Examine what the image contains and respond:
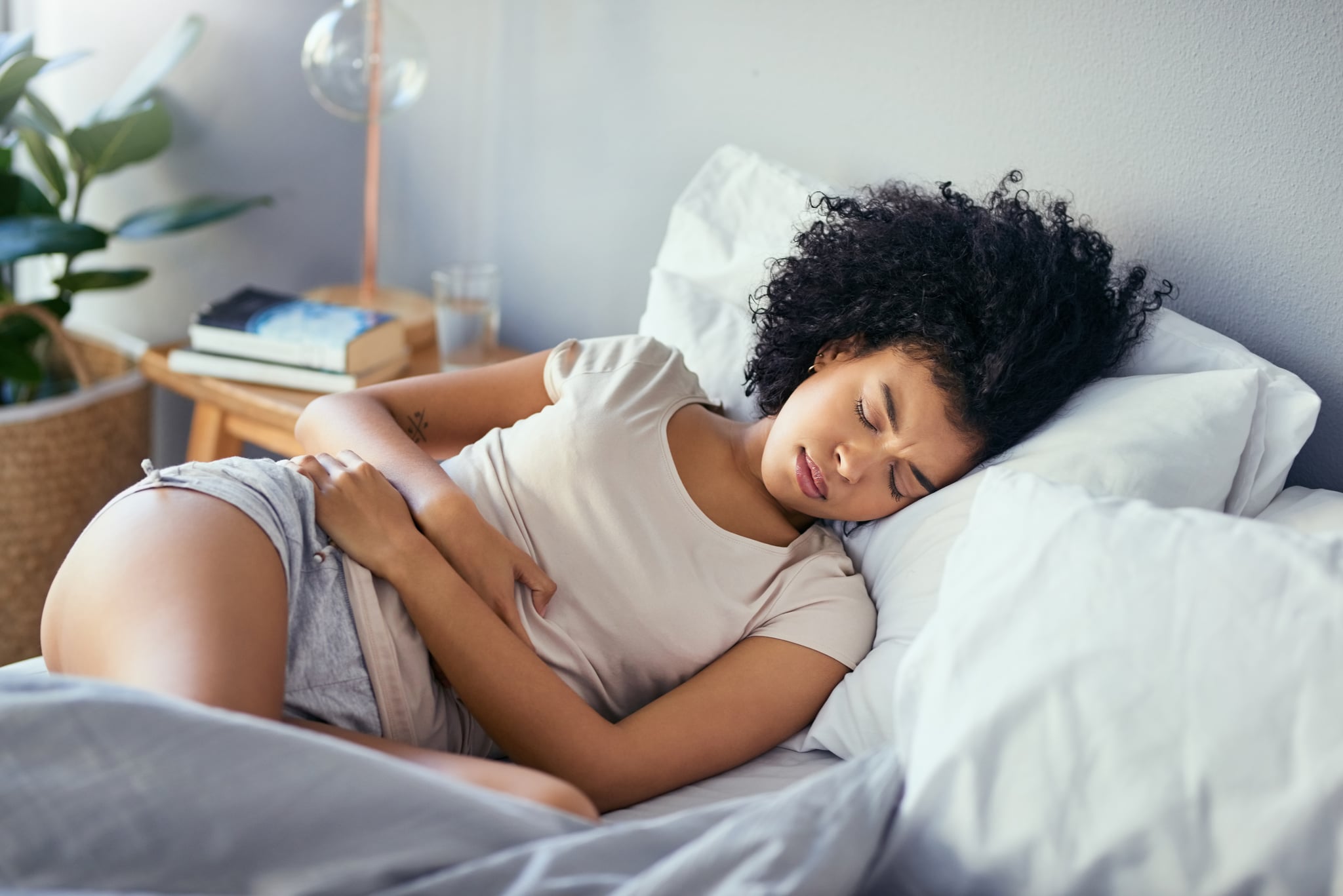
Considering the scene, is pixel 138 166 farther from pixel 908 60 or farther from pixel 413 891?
pixel 413 891

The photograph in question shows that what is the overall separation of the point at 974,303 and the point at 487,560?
539 millimetres

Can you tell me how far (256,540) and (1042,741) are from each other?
64 cm

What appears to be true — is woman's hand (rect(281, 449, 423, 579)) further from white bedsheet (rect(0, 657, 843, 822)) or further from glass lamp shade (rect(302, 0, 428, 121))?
glass lamp shade (rect(302, 0, 428, 121))

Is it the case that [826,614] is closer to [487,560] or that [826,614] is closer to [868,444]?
[868,444]

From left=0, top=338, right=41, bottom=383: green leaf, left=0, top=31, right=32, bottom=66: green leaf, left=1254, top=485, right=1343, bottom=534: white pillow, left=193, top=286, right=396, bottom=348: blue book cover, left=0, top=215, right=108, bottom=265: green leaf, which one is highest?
left=0, top=31, right=32, bottom=66: green leaf

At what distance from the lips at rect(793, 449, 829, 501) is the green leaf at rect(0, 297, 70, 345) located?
1380 millimetres

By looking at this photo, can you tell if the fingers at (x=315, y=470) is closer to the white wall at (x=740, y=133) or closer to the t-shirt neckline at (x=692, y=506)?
→ the t-shirt neckline at (x=692, y=506)

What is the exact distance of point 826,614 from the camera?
1025 millimetres

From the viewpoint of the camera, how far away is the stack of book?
157 centimetres

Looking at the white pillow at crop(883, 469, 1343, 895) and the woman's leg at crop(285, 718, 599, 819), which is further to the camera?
the woman's leg at crop(285, 718, 599, 819)

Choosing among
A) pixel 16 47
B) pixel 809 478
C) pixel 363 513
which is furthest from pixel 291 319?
pixel 809 478

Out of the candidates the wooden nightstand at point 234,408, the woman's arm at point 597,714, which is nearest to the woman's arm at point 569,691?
the woman's arm at point 597,714

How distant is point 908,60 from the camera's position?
1350 mm

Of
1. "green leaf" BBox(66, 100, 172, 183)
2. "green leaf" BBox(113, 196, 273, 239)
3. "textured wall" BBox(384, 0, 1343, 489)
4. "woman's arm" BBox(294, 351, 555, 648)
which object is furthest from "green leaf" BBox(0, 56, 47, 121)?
"woman's arm" BBox(294, 351, 555, 648)
